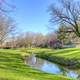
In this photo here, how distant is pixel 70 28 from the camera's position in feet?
116

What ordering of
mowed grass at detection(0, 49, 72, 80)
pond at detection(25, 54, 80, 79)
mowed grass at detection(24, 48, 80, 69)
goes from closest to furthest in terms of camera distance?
mowed grass at detection(0, 49, 72, 80)
pond at detection(25, 54, 80, 79)
mowed grass at detection(24, 48, 80, 69)

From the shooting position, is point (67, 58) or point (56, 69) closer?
point (56, 69)

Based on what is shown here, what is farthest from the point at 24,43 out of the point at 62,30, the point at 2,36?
the point at 62,30

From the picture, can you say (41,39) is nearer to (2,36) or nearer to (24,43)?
(24,43)

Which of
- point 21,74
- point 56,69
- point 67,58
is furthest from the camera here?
point 67,58

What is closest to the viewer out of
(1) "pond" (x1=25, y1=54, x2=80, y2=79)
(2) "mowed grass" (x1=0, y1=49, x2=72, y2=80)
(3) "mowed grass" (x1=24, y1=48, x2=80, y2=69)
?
(2) "mowed grass" (x1=0, y1=49, x2=72, y2=80)

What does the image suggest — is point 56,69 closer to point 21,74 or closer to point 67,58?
point 67,58

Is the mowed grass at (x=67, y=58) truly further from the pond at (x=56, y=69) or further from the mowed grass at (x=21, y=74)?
the mowed grass at (x=21, y=74)

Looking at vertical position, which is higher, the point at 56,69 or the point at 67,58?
the point at 67,58

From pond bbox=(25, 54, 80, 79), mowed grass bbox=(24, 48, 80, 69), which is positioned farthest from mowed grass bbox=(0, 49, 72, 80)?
mowed grass bbox=(24, 48, 80, 69)

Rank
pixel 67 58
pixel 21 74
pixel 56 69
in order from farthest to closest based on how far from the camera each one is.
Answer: pixel 67 58 → pixel 56 69 → pixel 21 74

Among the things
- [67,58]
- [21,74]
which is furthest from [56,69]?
[21,74]

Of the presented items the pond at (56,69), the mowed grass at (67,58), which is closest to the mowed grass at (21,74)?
the pond at (56,69)

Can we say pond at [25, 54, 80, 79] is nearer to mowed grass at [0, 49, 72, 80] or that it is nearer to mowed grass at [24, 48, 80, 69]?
mowed grass at [24, 48, 80, 69]
